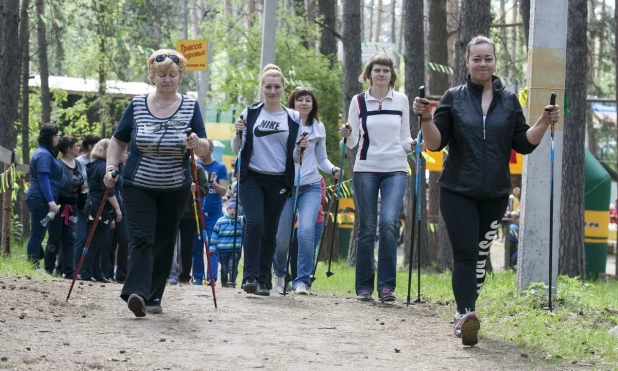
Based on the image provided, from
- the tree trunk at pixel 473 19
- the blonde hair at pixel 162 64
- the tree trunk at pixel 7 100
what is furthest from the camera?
the tree trunk at pixel 7 100

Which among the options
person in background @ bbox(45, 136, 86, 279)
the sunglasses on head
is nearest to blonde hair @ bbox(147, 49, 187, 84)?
the sunglasses on head

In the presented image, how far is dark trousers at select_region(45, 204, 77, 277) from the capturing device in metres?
13.6

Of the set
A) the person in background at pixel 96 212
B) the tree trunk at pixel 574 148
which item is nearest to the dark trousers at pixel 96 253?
the person in background at pixel 96 212

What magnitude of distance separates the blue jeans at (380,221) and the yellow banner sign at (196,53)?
370 inches

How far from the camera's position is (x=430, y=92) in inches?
956

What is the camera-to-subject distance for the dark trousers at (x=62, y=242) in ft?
44.6

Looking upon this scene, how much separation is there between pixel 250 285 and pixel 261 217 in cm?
60

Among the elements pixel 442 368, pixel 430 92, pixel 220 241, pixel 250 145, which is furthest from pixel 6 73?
pixel 430 92

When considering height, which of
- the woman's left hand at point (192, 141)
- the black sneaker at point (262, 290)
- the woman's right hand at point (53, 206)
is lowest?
the black sneaker at point (262, 290)

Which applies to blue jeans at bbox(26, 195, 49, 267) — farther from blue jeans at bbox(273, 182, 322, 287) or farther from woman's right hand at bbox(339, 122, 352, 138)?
woman's right hand at bbox(339, 122, 352, 138)

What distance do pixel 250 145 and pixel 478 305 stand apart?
8.13ft

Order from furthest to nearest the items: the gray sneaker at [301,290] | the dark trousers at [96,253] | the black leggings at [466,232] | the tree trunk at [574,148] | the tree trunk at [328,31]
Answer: the tree trunk at [328,31], the tree trunk at [574,148], the dark trousers at [96,253], the gray sneaker at [301,290], the black leggings at [466,232]

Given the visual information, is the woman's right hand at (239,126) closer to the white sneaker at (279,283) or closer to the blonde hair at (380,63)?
the blonde hair at (380,63)

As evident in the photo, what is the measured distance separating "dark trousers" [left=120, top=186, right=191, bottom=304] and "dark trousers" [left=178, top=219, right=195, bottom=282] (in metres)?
4.31
